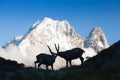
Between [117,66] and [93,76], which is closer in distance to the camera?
[93,76]

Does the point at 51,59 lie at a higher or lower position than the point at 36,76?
higher

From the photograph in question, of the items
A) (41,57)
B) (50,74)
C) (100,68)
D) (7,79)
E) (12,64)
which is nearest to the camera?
(7,79)

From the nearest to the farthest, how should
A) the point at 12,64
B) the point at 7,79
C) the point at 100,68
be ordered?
the point at 7,79 → the point at 100,68 → the point at 12,64

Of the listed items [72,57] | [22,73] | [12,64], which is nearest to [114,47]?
[72,57]

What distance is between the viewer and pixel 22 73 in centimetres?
3209

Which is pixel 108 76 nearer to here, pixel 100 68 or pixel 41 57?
pixel 100 68

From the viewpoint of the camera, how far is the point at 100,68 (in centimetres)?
3475

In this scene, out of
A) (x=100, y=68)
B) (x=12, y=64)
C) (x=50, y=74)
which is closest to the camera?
(x=50, y=74)

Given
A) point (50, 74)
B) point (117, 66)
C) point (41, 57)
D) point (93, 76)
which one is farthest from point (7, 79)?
point (41, 57)

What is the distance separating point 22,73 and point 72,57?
16809 mm

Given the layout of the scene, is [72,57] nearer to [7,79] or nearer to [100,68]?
[100,68]

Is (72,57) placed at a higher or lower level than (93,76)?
higher

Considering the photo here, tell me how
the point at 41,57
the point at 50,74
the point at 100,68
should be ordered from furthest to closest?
the point at 41,57 → the point at 100,68 → the point at 50,74

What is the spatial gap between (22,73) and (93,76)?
6.05 metres
